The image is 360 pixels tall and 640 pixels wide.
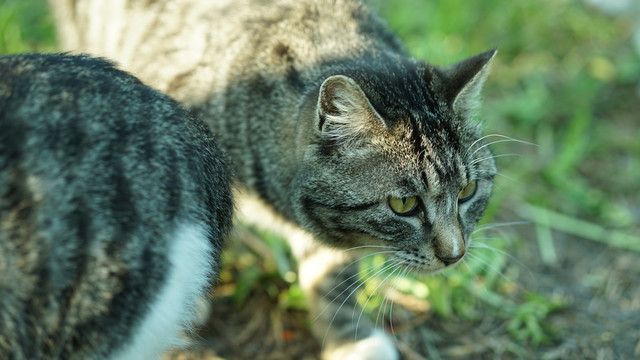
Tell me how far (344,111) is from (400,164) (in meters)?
0.28

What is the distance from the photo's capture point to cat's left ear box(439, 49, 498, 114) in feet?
7.71

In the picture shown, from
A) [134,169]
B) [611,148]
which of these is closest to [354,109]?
[134,169]

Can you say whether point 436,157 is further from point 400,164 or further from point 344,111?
point 344,111

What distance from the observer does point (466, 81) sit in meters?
2.35

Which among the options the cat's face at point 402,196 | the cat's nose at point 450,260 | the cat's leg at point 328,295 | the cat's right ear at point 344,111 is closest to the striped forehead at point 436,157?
the cat's face at point 402,196

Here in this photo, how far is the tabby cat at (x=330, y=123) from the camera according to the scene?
7.36 feet

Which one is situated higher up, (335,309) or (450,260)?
(450,260)

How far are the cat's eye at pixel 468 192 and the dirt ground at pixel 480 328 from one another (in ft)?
2.72

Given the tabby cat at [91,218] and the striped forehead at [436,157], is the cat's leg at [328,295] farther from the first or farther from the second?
the tabby cat at [91,218]

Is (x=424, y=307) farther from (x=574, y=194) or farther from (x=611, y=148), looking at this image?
(x=611, y=148)

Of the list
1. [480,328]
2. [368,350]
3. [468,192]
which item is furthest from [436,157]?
[480,328]

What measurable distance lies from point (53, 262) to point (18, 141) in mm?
329

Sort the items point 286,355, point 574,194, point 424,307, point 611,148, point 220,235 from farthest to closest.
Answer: point 611,148, point 574,194, point 424,307, point 286,355, point 220,235

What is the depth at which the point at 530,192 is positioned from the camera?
149 inches
